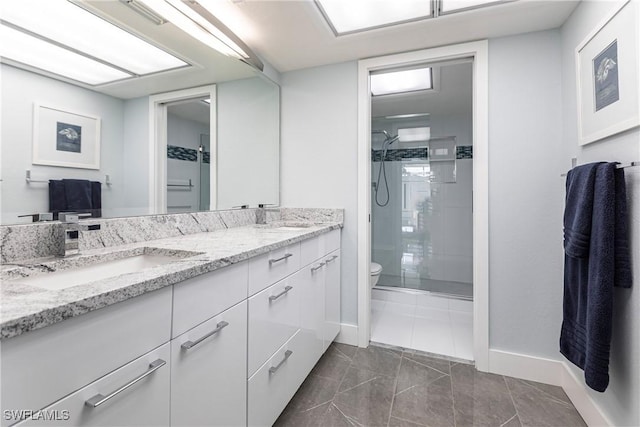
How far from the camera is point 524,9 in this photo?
1.55 metres

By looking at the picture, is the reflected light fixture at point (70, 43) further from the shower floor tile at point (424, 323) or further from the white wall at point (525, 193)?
the shower floor tile at point (424, 323)

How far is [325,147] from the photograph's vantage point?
7.41 feet

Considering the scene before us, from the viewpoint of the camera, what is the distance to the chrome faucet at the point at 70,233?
3.20 feet

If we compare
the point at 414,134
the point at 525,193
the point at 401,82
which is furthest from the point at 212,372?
the point at 414,134

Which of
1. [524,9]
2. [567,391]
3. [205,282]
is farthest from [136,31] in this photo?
[567,391]

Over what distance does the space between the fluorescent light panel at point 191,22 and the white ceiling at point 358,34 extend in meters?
0.14

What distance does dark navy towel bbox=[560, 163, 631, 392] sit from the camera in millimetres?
1148

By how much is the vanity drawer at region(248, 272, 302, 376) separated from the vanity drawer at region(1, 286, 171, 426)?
426 millimetres

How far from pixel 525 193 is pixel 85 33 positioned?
7.74ft

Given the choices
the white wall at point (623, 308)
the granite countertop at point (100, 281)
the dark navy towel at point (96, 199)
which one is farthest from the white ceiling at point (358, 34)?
the granite countertop at point (100, 281)

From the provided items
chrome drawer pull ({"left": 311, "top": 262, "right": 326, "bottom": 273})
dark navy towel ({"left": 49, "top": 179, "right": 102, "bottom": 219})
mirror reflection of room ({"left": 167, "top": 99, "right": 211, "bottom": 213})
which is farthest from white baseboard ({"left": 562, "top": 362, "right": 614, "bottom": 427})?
dark navy towel ({"left": 49, "top": 179, "right": 102, "bottom": 219})

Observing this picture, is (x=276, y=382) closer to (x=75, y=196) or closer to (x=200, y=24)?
(x=75, y=196)

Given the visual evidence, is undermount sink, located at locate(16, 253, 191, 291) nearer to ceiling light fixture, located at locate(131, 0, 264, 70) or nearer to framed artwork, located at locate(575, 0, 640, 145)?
ceiling light fixture, located at locate(131, 0, 264, 70)

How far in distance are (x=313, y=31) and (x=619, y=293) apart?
2041mm
